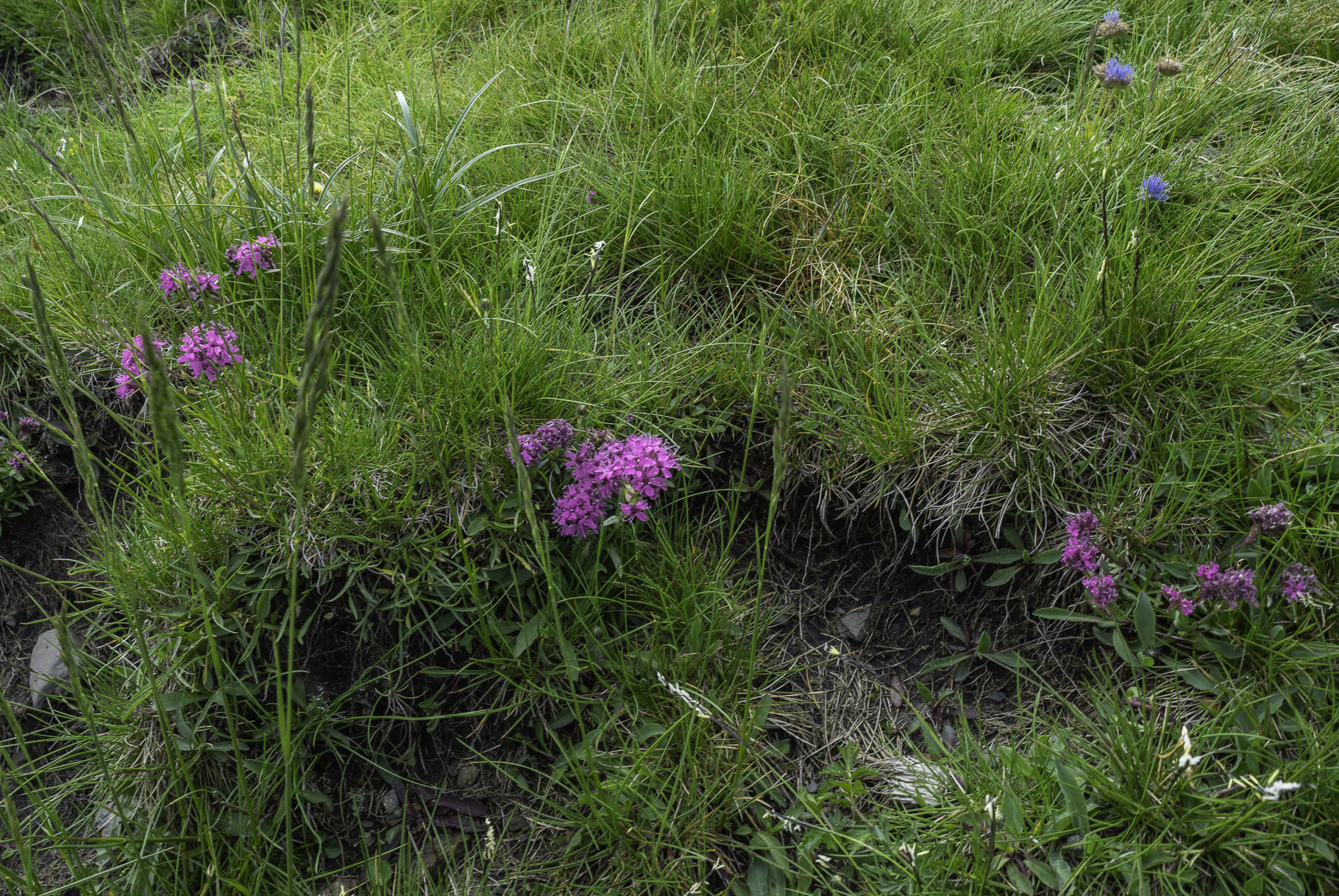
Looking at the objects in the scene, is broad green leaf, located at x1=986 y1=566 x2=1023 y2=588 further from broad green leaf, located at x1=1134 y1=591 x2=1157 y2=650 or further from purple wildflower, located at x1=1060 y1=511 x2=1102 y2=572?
broad green leaf, located at x1=1134 y1=591 x2=1157 y2=650

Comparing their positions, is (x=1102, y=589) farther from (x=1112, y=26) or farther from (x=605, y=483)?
(x=1112, y=26)

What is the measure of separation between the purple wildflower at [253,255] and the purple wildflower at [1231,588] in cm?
247

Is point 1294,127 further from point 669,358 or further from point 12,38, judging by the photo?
point 12,38

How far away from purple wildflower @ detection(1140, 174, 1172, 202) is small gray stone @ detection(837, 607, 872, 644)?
1.39 meters

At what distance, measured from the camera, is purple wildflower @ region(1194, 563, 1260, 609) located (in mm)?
1704

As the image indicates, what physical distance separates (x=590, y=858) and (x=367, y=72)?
2.94 meters

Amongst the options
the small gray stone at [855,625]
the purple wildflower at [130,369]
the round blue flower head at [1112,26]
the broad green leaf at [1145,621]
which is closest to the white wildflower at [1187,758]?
the broad green leaf at [1145,621]

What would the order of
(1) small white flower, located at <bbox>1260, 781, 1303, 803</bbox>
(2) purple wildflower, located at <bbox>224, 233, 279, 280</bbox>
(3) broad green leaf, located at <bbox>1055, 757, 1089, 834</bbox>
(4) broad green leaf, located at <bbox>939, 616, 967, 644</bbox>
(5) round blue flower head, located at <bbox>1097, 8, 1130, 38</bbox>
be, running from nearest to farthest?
1. (1) small white flower, located at <bbox>1260, 781, 1303, 803</bbox>
2. (3) broad green leaf, located at <bbox>1055, 757, 1089, 834</bbox>
3. (4) broad green leaf, located at <bbox>939, 616, 967, 644</bbox>
4. (2) purple wildflower, located at <bbox>224, 233, 279, 280</bbox>
5. (5) round blue flower head, located at <bbox>1097, 8, 1130, 38</bbox>

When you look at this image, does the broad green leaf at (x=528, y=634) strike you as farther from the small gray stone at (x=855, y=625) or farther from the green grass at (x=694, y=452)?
the small gray stone at (x=855, y=625)

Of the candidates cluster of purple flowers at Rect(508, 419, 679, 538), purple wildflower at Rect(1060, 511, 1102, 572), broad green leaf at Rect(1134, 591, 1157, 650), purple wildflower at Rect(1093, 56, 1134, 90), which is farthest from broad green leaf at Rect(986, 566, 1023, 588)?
purple wildflower at Rect(1093, 56, 1134, 90)

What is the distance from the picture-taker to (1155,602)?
6.13ft

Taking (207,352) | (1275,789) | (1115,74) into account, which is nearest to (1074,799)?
(1275,789)

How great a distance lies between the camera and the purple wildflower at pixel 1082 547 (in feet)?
6.11

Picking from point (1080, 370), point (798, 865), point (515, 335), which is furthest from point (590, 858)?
point (1080, 370)
